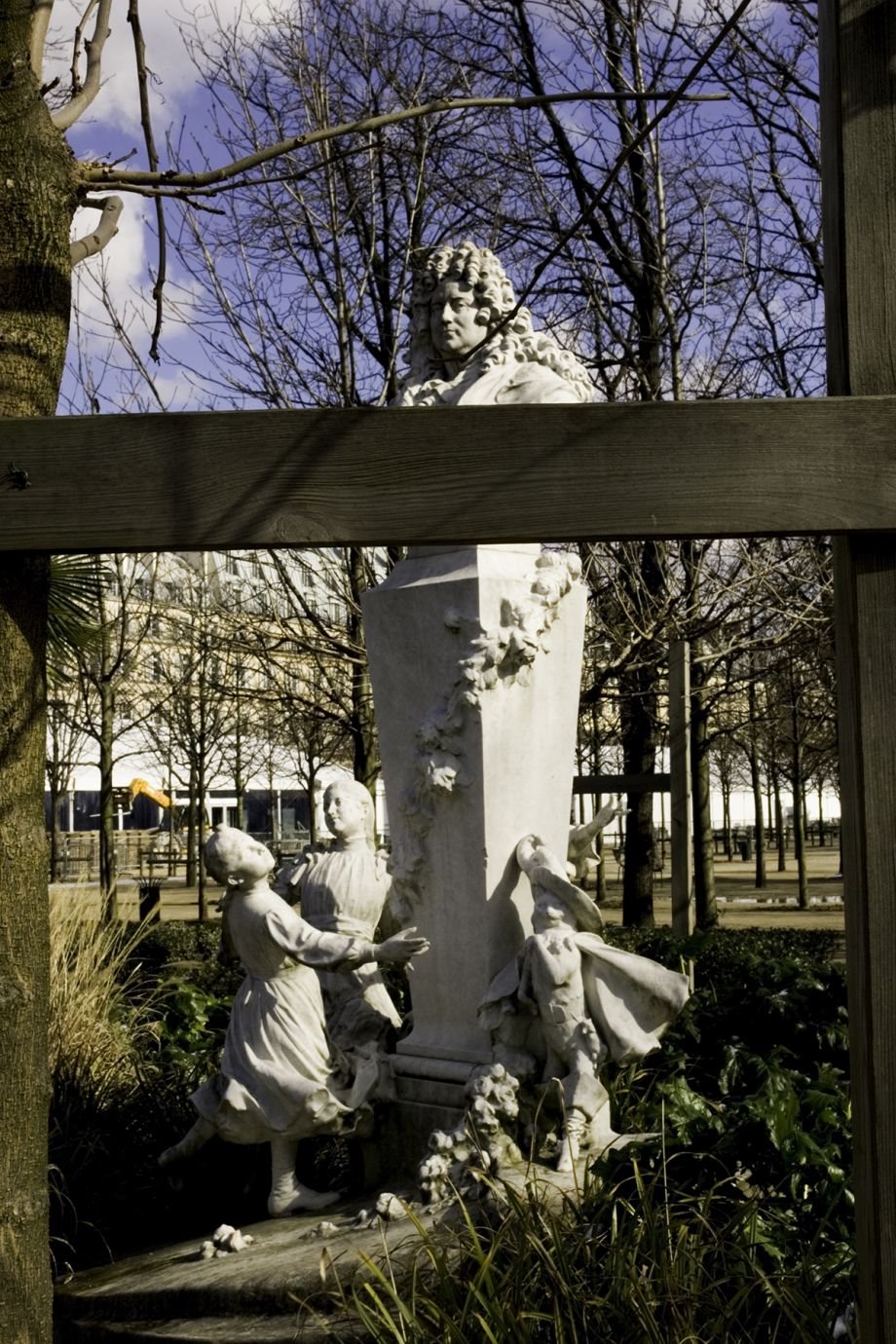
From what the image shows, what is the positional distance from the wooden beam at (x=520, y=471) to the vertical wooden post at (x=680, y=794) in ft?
25.0

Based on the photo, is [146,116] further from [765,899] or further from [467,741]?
[765,899]

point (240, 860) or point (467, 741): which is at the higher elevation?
point (467, 741)

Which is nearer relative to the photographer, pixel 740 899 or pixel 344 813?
pixel 344 813

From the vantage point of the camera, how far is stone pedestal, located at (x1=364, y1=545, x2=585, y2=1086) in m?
5.97

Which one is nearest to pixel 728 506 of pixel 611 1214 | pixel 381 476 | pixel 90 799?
pixel 381 476

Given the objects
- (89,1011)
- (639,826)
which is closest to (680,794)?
(89,1011)

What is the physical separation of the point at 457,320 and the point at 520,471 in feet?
14.4

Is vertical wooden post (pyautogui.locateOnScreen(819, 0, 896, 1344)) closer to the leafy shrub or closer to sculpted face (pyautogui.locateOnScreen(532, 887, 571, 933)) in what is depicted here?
the leafy shrub

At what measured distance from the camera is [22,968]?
2.81 m

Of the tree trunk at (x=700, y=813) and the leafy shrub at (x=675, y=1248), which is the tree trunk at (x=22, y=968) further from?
the tree trunk at (x=700, y=813)

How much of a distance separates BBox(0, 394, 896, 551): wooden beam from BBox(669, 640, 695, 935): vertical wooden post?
7619 mm

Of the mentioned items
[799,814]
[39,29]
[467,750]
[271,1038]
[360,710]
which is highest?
[39,29]

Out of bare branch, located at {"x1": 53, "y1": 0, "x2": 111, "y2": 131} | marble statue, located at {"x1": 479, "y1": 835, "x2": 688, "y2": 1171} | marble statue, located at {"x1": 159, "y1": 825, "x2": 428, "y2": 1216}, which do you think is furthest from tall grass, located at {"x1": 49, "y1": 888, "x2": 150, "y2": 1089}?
bare branch, located at {"x1": 53, "y1": 0, "x2": 111, "y2": 131}

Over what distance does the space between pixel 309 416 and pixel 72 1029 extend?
6.10 metres
